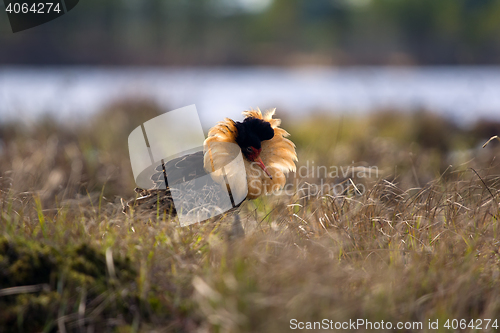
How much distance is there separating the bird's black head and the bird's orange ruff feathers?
2.4 inches

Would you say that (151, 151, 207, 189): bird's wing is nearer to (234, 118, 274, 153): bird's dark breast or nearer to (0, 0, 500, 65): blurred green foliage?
(234, 118, 274, 153): bird's dark breast

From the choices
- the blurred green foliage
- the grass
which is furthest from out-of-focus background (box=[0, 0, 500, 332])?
the blurred green foliage

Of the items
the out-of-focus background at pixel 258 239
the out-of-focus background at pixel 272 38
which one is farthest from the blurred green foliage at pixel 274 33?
the out-of-focus background at pixel 258 239

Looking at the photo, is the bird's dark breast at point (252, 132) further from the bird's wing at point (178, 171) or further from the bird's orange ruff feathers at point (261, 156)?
the bird's wing at point (178, 171)

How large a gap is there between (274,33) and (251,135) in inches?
1358

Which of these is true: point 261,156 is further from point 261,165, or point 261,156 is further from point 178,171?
point 178,171

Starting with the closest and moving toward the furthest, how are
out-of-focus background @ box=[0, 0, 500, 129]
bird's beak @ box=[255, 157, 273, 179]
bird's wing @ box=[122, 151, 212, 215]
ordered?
bird's wing @ box=[122, 151, 212, 215], bird's beak @ box=[255, 157, 273, 179], out-of-focus background @ box=[0, 0, 500, 129]

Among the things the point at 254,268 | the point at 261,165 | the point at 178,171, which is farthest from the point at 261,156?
the point at 254,268

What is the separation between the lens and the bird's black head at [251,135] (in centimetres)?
430

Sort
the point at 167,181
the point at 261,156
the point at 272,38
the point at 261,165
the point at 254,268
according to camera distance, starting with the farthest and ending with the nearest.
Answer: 1. the point at 272,38
2. the point at 261,156
3. the point at 261,165
4. the point at 167,181
5. the point at 254,268

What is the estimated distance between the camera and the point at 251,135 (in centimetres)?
429

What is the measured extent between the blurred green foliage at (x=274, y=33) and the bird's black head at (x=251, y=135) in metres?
24.0

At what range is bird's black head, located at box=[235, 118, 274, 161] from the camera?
430 centimetres

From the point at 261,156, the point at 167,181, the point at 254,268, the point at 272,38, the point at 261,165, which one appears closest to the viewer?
the point at 254,268
